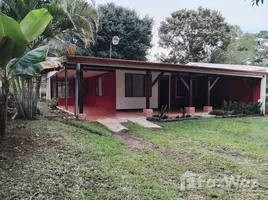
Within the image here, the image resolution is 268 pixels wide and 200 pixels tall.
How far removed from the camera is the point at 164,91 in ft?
46.0

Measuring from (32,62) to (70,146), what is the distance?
1758 mm

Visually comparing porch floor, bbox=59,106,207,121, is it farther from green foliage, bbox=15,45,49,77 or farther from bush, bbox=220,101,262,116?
green foliage, bbox=15,45,49,77

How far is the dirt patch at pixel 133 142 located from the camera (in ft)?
18.2

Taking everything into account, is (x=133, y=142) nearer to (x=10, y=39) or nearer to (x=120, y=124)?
(x=120, y=124)

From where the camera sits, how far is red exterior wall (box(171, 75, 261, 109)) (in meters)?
13.5

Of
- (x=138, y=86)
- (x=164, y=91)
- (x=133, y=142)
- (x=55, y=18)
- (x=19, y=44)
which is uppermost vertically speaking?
(x=55, y=18)

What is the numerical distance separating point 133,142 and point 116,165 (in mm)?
1986

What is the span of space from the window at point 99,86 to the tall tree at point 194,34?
604 inches

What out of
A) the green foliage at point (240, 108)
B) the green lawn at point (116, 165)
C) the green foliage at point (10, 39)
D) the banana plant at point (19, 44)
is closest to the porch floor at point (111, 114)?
the green foliage at point (240, 108)

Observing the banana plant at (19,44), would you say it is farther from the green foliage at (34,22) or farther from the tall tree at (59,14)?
the tall tree at (59,14)

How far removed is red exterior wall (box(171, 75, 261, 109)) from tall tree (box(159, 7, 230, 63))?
459 inches

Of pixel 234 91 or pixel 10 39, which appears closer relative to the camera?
pixel 10 39

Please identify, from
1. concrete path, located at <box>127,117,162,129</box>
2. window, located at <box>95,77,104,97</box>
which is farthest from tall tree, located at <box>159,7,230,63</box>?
concrete path, located at <box>127,117,162,129</box>

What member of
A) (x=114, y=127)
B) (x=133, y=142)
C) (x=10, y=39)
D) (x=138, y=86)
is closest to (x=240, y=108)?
(x=138, y=86)
